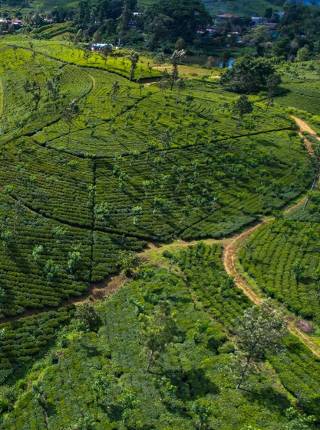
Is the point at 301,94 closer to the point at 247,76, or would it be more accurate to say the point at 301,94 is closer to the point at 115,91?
the point at 247,76

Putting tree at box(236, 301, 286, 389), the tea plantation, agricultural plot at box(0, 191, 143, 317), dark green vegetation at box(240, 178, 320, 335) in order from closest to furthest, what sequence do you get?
tree at box(236, 301, 286, 389), the tea plantation, agricultural plot at box(0, 191, 143, 317), dark green vegetation at box(240, 178, 320, 335)

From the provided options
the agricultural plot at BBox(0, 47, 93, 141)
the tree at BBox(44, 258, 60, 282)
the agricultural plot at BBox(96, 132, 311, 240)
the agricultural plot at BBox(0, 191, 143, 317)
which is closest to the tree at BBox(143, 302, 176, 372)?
the agricultural plot at BBox(0, 191, 143, 317)

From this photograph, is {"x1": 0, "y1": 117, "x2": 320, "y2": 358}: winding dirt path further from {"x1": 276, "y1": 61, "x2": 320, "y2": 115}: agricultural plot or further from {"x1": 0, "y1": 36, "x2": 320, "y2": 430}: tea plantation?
{"x1": 276, "y1": 61, "x2": 320, "y2": 115}: agricultural plot

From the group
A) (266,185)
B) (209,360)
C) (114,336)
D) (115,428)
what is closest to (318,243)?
(266,185)

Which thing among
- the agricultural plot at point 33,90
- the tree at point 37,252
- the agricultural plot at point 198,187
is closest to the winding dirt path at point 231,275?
the agricultural plot at point 198,187

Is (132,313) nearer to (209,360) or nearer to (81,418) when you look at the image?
(209,360)

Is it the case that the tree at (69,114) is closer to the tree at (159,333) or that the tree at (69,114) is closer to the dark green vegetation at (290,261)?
the dark green vegetation at (290,261)
